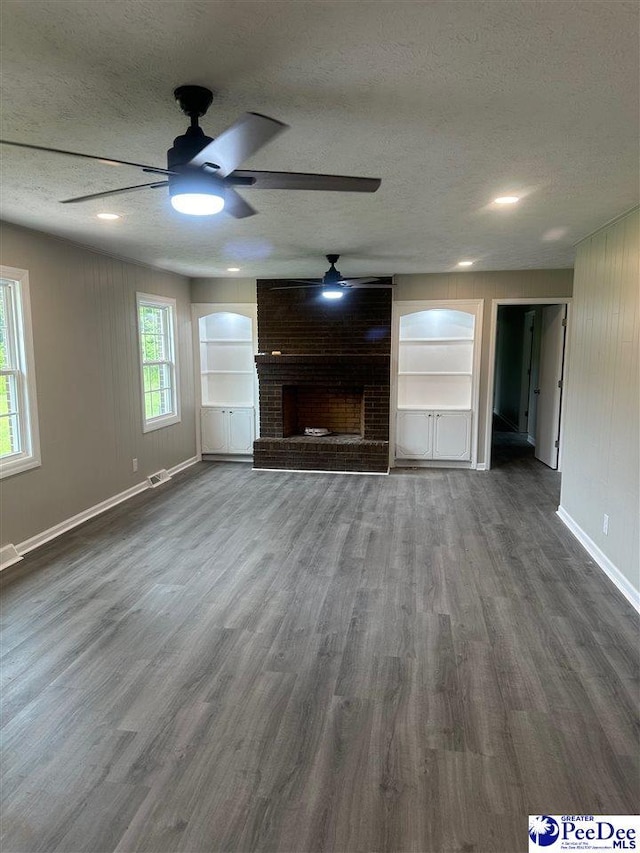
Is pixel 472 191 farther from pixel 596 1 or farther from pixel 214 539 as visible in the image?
pixel 214 539

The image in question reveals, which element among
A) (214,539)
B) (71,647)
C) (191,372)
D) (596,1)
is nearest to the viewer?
(596,1)

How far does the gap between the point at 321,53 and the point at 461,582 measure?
3121mm

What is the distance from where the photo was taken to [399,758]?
79.1 inches

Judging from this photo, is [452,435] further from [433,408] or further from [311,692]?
[311,692]

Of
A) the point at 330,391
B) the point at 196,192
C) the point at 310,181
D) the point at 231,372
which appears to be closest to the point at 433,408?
the point at 330,391

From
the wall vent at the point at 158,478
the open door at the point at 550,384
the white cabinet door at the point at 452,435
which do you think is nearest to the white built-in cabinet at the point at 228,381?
the wall vent at the point at 158,478

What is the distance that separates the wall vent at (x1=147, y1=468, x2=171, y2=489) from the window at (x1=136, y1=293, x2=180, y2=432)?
1.84ft

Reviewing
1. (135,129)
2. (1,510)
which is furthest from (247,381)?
(135,129)

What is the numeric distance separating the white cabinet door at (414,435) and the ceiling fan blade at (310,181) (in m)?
5.13

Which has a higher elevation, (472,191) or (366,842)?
(472,191)

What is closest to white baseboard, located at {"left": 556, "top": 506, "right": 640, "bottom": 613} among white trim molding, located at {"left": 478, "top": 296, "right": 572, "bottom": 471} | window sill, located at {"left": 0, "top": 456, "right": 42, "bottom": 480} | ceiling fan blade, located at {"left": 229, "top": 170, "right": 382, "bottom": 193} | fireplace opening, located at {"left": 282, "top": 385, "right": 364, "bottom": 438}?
white trim molding, located at {"left": 478, "top": 296, "right": 572, "bottom": 471}

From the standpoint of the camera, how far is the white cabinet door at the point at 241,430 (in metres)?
7.36

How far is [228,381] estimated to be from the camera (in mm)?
7504

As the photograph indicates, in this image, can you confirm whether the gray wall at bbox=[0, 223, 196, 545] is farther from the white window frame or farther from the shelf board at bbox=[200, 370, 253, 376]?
the shelf board at bbox=[200, 370, 253, 376]
